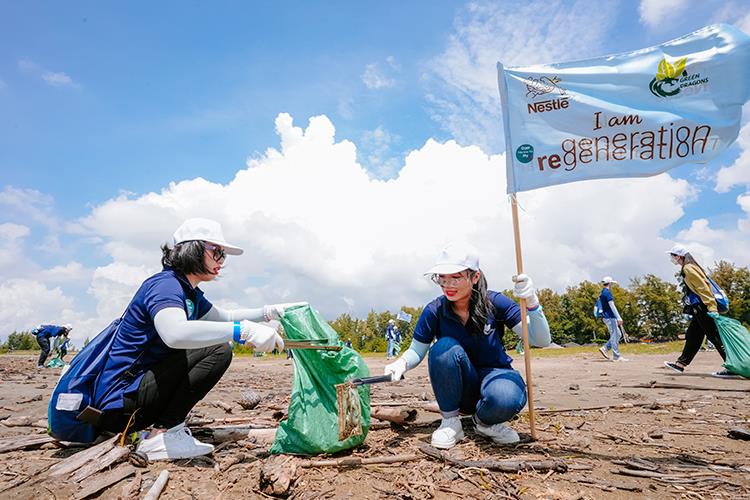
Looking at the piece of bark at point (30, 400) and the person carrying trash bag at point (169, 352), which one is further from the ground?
the person carrying trash bag at point (169, 352)

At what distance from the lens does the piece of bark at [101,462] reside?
2992mm

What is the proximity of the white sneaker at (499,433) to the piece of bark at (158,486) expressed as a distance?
2365 millimetres

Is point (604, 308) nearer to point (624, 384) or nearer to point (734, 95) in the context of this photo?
point (624, 384)

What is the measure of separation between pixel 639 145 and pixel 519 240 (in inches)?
46.1

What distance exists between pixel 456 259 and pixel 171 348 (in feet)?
7.69

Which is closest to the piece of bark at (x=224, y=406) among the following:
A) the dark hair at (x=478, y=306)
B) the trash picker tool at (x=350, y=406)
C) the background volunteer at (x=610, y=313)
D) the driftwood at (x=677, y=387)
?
the trash picker tool at (x=350, y=406)

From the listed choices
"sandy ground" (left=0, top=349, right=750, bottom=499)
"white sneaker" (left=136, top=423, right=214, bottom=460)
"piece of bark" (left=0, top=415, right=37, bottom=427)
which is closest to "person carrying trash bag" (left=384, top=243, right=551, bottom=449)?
"sandy ground" (left=0, top=349, right=750, bottom=499)

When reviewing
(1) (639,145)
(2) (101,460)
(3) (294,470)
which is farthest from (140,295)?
(1) (639,145)

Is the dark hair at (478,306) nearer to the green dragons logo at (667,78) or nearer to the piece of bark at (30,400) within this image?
the green dragons logo at (667,78)

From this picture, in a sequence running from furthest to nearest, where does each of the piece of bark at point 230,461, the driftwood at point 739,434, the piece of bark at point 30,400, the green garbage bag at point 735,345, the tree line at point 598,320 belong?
1. the tree line at point 598,320
2. the green garbage bag at point 735,345
3. the piece of bark at point 30,400
4. the driftwood at point 739,434
5. the piece of bark at point 230,461

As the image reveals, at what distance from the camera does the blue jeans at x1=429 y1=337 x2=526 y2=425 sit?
3.51m

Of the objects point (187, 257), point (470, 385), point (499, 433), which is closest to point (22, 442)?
point (187, 257)

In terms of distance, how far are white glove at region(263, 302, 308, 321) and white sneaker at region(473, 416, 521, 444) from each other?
5.92ft

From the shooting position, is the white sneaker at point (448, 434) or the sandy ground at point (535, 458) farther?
the white sneaker at point (448, 434)
